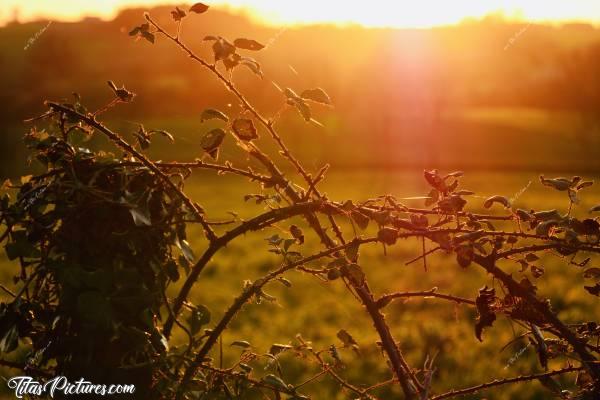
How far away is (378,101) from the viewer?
66938 mm

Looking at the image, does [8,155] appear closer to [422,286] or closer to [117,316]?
[422,286]

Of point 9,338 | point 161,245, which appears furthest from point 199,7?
point 9,338

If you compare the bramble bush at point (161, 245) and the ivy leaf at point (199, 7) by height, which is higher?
the ivy leaf at point (199, 7)

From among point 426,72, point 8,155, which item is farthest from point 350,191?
point 426,72

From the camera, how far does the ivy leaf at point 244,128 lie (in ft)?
6.54

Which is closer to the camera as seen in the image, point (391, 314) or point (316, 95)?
point (316, 95)

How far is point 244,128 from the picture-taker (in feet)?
6.57

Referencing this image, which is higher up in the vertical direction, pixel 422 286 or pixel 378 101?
pixel 378 101

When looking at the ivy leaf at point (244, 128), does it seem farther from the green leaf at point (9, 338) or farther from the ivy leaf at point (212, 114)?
the green leaf at point (9, 338)

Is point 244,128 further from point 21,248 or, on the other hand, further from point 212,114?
point 21,248

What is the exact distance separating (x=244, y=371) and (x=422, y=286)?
1400cm

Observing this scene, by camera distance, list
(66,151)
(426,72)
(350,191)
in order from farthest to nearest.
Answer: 1. (426,72)
2. (350,191)
3. (66,151)

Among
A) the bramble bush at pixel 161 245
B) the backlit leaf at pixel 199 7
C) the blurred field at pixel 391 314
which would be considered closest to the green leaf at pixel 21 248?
the bramble bush at pixel 161 245

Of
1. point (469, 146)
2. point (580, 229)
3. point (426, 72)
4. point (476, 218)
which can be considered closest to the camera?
point (580, 229)
